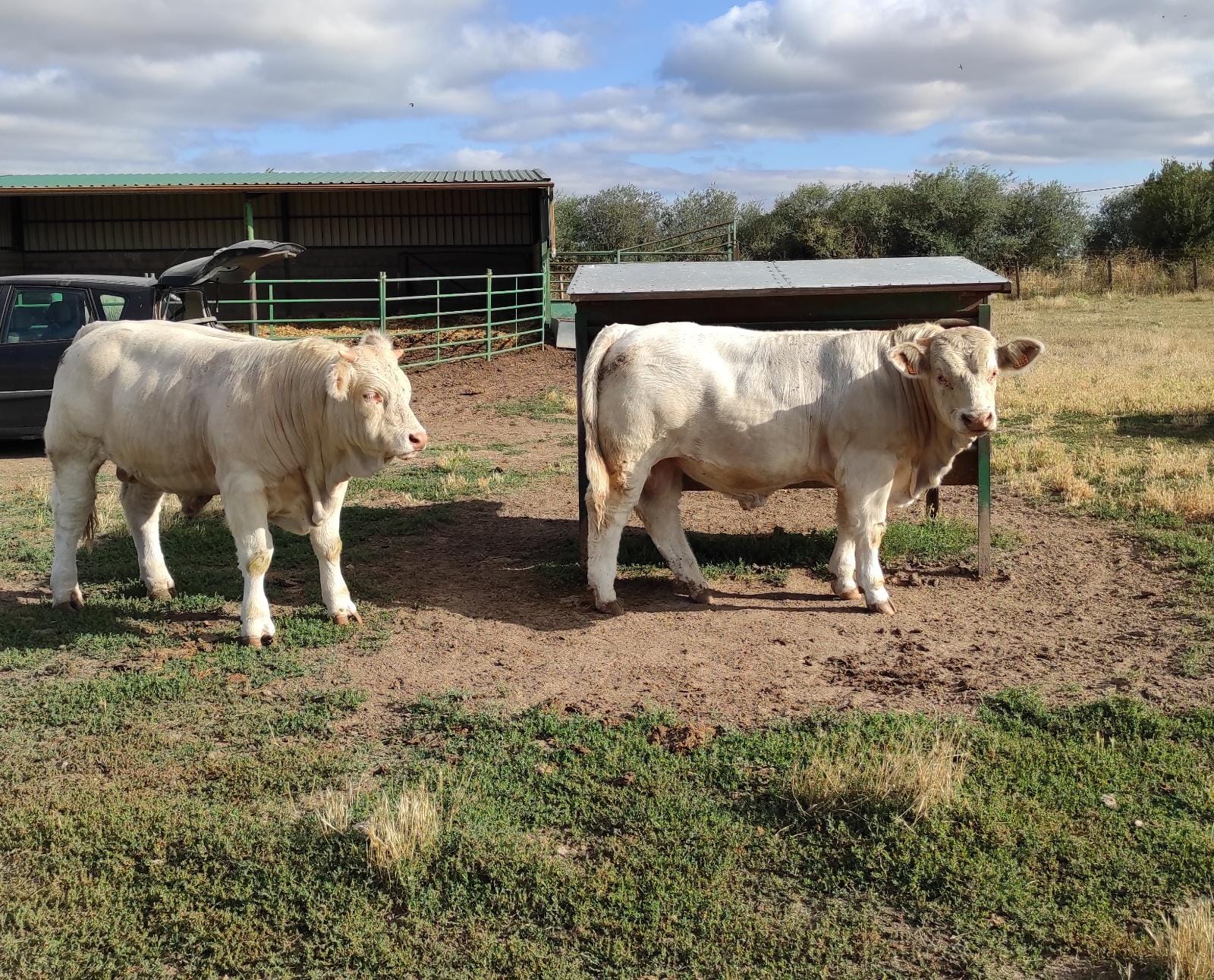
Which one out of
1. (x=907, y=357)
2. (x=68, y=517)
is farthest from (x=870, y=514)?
(x=68, y=517)

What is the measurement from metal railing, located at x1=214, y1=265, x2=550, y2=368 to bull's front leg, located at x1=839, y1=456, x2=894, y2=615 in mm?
12496

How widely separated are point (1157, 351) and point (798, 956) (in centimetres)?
1828

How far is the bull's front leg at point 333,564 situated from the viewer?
6.66 metres

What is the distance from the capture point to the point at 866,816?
4285 mm

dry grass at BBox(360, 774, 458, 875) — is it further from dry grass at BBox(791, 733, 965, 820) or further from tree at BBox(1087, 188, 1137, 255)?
tree at BBox(1087, 188, 1137, 255)

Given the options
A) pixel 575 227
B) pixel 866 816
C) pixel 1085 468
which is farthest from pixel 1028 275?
pixel 866 816

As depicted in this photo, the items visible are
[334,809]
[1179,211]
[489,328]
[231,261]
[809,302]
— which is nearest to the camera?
[334,809]

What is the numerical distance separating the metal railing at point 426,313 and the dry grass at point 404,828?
1476cm

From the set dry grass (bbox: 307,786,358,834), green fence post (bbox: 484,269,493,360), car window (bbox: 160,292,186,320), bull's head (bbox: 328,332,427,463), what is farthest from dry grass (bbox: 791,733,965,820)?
green fence post (bbox: 484,269,493,360)

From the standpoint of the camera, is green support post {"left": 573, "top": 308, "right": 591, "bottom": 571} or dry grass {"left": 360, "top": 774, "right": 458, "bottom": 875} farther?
green support post {"left": 573, "top": 308, "right": 591, "bottom": 571}

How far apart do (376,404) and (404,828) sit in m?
2.65

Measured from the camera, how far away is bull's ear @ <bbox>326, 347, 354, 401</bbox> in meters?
6.02

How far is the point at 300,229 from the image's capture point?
2416 cm

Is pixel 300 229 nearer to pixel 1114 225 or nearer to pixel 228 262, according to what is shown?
pixel 228 262
